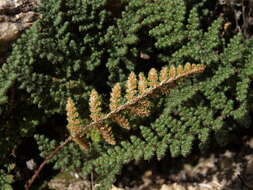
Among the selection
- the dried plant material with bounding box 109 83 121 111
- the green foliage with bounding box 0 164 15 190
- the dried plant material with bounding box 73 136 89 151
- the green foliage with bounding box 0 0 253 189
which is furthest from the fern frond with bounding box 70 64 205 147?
the green foliage with bounding box 0 164 15 190

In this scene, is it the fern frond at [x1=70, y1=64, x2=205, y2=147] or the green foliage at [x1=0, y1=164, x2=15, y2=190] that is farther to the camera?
the green foliage at [x1=0, y1=164, x2=15, y2=190]

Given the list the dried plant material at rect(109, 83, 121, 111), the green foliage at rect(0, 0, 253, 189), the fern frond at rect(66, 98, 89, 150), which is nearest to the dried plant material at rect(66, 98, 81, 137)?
the fern frond at rect(66, 98, 89, 150)

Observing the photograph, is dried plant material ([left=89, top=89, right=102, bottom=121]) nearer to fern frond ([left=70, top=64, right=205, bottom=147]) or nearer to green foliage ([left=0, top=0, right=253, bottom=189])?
fern frond ([left=70, top=64, right=205, bottom=147])

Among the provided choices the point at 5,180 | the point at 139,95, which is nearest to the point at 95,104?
the point at 139,95

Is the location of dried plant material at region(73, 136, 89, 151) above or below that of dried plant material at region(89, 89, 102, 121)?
below

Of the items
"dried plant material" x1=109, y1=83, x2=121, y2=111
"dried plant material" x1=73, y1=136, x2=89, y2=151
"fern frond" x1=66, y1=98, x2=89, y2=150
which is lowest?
"dried plant material" x1=73, y1=136, x2=89, y2=151

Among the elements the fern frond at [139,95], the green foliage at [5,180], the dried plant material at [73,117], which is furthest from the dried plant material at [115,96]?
the green foliage at [5,180]

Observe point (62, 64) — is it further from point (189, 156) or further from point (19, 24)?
point (189, 156)

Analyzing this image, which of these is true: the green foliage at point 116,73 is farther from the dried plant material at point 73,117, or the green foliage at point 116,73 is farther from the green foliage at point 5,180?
the dried plant material at point 73,117

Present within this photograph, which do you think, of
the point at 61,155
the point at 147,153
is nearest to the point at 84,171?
the point at 61,155

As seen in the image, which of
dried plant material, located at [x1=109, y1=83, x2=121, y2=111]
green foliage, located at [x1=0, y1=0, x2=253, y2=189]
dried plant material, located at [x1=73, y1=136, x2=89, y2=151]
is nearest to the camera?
dried plant material, located at [x1=109, y1=83, x2=121, y2=111]

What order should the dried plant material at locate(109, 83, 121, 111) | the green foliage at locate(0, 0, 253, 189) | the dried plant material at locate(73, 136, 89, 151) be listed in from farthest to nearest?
the green foliage at locate(0, 0, 253, 189)
the dried plant material at locate(73, 136, 89, 151)
the dried plant material at locate(109, 83, 121, 111)
